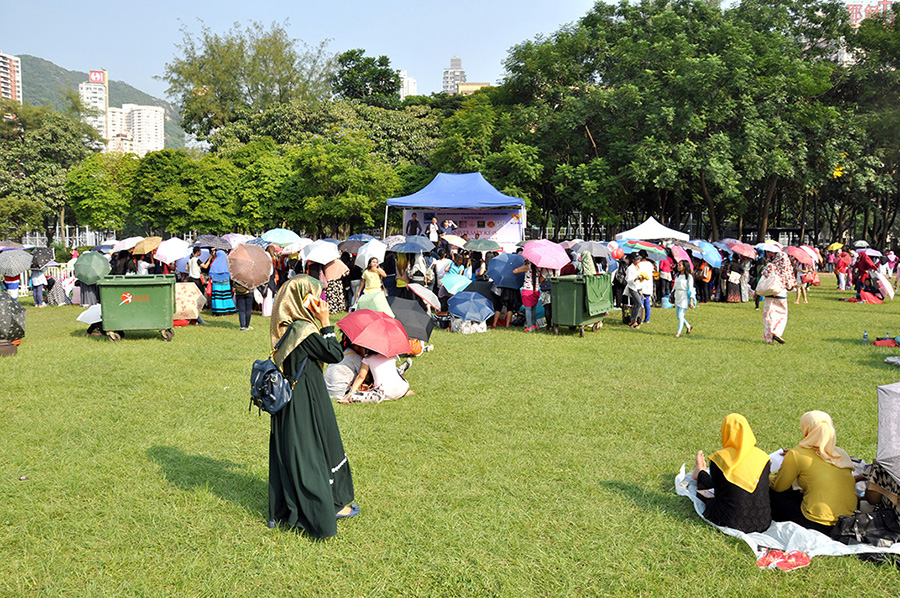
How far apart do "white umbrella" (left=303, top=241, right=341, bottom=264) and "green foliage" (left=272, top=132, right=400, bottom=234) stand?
17.5 meters

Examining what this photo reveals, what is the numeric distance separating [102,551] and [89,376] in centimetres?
561

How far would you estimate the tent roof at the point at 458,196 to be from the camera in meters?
22.3

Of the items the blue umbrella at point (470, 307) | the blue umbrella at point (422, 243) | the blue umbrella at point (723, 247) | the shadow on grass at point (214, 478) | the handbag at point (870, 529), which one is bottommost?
the shadow on grass at point (214, 478)

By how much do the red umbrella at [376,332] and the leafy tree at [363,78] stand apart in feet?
155

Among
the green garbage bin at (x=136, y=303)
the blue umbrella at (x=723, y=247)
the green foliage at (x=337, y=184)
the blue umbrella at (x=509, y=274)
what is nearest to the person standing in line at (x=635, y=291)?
the blue umbrella at (x=509, y=274)

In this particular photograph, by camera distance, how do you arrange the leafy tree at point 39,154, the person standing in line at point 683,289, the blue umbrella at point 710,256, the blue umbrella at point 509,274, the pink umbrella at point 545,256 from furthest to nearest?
1. the leafy tree at point 39,154
2. the blue umbrella at point 710,256
3. the blue umbrella at point 509,274
4. the pink umbrella at point 545,256
5. the person standing in line at point 683,289

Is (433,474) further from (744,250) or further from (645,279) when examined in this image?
(744,250)

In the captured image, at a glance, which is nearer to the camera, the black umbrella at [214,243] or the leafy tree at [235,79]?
the black umbrella at [214,243]

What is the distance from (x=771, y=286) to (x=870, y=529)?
7650 millimetres

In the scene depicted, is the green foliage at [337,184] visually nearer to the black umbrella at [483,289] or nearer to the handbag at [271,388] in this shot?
the black umbrella at [483,289]

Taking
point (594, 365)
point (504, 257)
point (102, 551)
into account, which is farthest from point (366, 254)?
point (102, 551)

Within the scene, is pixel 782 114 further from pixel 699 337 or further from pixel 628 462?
pixel 628 462

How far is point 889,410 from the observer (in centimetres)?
402

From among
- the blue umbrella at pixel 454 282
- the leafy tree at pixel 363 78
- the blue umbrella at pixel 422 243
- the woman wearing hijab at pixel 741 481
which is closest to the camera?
the woman wearing hijab at pixel 741 481
